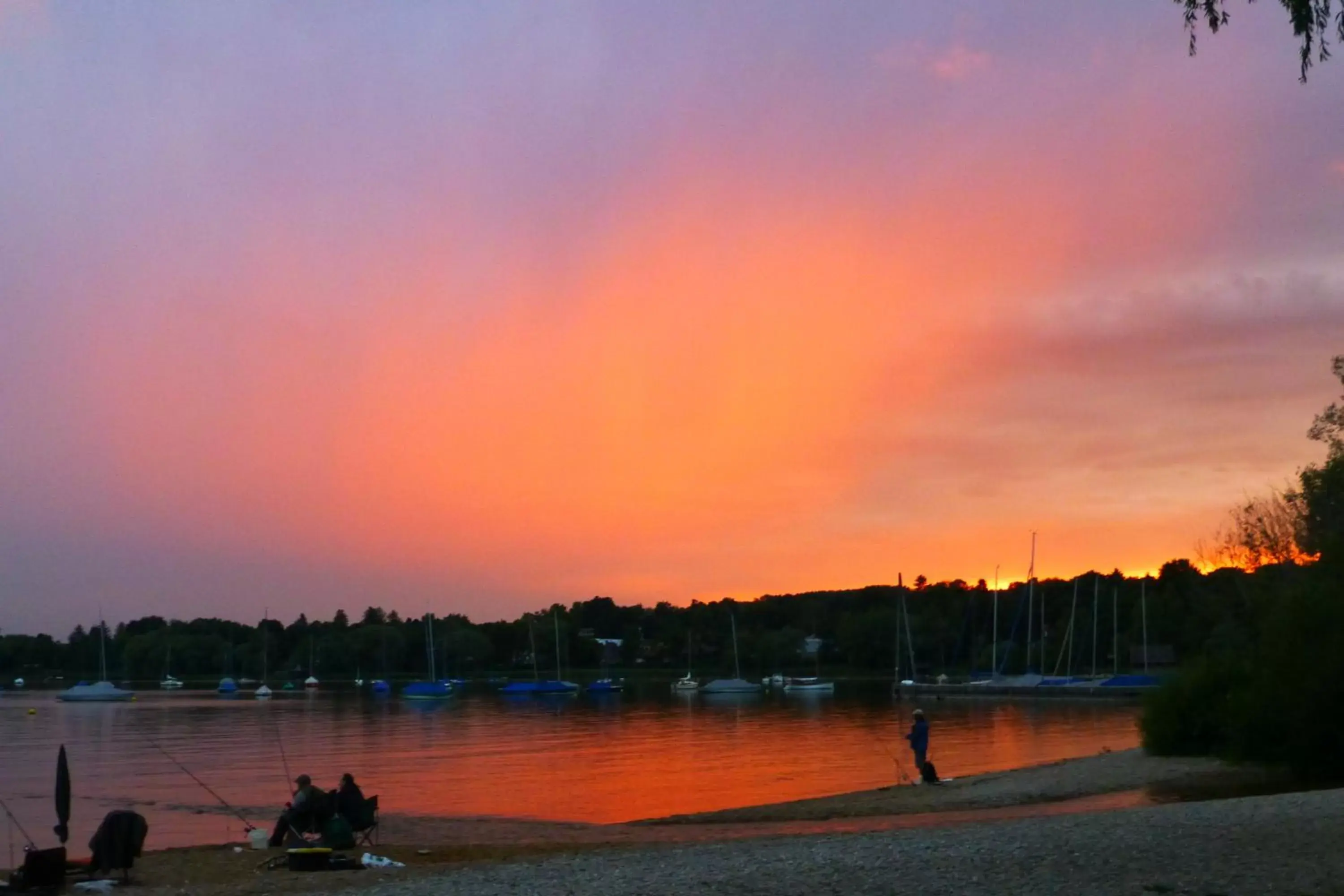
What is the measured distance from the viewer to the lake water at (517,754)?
1550 inches

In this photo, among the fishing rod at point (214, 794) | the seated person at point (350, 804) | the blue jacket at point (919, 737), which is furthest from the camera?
the blue jacket at point (919, 737)

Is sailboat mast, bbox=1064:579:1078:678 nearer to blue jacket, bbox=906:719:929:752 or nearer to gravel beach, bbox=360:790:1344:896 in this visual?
blue jacket, bbox=906:719:929:752

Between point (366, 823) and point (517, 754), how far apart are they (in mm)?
37125

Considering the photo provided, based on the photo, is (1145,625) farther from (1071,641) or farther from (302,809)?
(302,809)

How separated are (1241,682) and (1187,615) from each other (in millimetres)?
109121

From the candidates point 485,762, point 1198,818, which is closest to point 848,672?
point 485,762

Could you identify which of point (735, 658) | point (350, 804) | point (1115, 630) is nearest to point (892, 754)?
point (350, 804)

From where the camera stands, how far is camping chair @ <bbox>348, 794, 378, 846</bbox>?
25000 millimetres

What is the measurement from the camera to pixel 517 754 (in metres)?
61.6

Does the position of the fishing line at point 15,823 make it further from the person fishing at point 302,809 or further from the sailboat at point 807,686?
the sailboat at point 807,686

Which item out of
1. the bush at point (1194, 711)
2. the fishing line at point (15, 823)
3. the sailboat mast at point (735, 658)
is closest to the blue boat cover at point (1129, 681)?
the sailboat mast at point (735, 658)

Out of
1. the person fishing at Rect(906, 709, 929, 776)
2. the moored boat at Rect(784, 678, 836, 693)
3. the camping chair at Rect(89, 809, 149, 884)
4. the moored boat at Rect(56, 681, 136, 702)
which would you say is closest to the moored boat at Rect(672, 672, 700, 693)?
the moored boat at Rect(784, 678, 836, 693)

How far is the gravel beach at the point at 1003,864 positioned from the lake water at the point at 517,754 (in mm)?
17055

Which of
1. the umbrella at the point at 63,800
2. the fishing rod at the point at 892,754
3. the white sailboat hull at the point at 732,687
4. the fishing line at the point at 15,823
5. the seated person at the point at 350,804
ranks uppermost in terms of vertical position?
the umbrella at the point at 63,800
